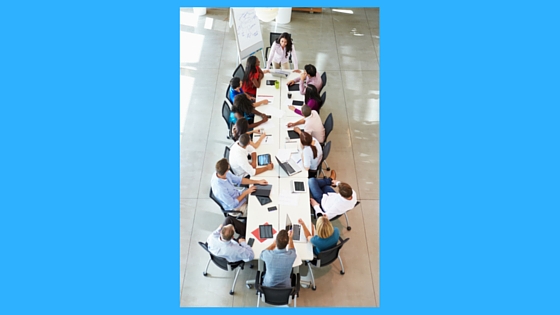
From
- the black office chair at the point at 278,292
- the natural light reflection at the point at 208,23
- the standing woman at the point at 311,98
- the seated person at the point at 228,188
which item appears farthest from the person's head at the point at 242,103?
the natural light reflection at the point at 208,23

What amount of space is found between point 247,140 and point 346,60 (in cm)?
419

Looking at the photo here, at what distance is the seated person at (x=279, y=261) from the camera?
5.67 metres

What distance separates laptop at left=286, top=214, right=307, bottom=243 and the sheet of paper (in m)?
0.21

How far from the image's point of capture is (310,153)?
6.99 m

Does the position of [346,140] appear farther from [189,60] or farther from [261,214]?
[189,60]

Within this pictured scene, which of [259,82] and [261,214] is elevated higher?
[259,82]

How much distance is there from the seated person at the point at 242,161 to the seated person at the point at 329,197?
0.65 m

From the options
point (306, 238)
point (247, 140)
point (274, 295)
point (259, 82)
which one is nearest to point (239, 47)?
point (259, 82)

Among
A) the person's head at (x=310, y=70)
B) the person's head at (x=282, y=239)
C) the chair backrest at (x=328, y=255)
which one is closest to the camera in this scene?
the person's head at (x=282, y=239)

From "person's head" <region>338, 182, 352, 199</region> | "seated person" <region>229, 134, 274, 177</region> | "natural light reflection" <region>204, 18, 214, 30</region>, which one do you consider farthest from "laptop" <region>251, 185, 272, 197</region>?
"natural light reflection" <region>204, 18, 214, 30</region>

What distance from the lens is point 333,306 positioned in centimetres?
643

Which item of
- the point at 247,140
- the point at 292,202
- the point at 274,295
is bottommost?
the point at 274,295

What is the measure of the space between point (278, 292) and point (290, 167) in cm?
180

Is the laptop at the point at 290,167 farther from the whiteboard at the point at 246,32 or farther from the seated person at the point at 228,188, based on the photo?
the whiteboard at the point at 246,32
